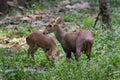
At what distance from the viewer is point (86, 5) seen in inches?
955

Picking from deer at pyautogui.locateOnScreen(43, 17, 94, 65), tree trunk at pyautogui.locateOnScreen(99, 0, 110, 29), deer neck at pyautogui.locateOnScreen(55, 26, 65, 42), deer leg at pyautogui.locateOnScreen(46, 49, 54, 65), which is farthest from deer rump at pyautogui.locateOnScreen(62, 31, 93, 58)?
tree trunk at pyautogui.locateOnScreen(99, 0, 110, 29)

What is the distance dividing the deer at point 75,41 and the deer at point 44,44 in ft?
0.91

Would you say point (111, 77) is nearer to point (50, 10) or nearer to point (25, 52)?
point (25, 52)

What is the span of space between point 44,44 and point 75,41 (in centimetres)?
131

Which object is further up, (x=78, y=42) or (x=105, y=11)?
(x=78, y=42)

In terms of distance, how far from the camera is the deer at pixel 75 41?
10594 millimetres

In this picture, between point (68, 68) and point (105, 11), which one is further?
point (105, 11)

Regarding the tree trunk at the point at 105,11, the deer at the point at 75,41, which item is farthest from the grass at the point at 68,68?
the tree trunk at the point at 105,11

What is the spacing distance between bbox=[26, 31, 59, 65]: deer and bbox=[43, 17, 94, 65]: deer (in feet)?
0.91

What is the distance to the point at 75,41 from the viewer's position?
10938 mm

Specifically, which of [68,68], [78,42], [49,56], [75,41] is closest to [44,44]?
[49,56]

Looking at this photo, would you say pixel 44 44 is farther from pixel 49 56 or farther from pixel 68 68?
pixel 68 68

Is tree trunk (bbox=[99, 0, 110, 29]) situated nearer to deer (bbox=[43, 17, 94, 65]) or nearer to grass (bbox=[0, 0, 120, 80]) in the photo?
grass (bbox=[0, 0, 120, 80])

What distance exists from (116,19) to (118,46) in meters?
7.85
